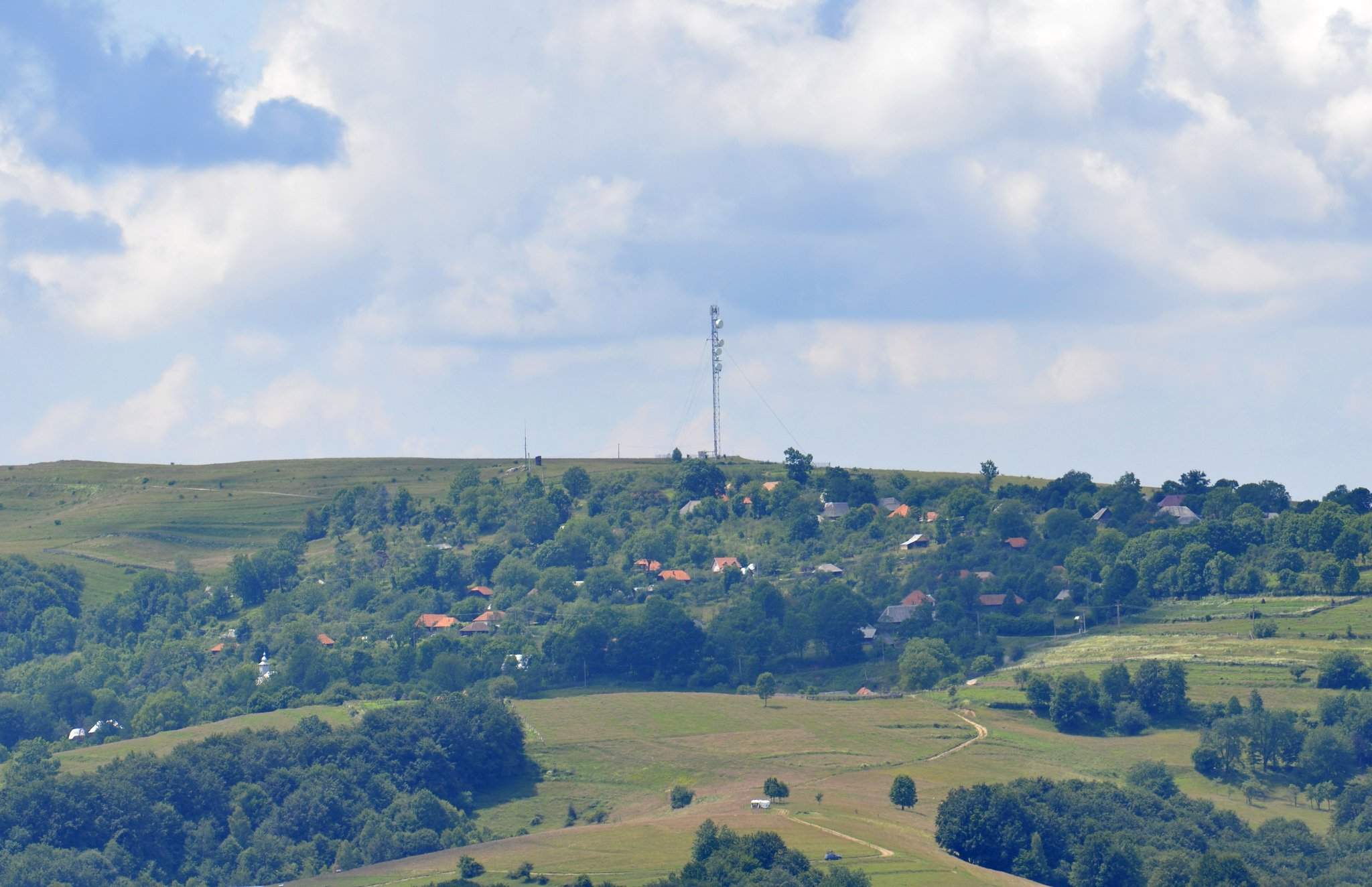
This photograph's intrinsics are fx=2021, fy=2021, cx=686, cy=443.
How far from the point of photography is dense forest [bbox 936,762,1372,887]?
132 meters

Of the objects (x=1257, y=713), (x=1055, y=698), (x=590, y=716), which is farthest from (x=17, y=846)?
(x=1257, y=713)

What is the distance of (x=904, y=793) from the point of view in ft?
477

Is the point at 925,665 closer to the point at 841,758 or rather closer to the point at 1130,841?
the point at 841,758

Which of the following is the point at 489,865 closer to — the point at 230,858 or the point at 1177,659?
the point at 230,858

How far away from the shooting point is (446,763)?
167250 millimetres

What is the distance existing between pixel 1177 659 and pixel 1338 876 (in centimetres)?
4928

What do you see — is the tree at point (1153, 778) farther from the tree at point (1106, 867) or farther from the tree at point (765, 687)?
the tree at point (765, 687)

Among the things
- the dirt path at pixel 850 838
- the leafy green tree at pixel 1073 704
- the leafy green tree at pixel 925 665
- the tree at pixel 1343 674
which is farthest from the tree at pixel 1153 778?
the leafy green tree at pixel 925 665

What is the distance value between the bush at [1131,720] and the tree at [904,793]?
3490 centimetres

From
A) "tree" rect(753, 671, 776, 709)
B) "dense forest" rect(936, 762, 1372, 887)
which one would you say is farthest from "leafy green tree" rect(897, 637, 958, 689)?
"dense forest" rect(936, 762, 1372, 887)

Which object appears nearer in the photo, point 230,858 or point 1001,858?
point 1001,858

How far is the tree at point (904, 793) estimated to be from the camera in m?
145

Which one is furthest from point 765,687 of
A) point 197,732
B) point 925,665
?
point 197,732

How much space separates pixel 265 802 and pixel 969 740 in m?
57.3
